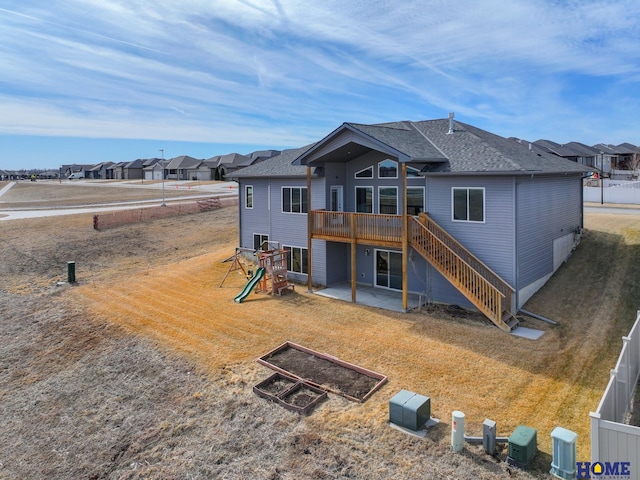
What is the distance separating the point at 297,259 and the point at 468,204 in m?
8.67

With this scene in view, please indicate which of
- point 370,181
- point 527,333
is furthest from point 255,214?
point 527,333

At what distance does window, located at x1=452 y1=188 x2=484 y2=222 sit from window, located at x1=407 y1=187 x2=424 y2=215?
1416 millimetres

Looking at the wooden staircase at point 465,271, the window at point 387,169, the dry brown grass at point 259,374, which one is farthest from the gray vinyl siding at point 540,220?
the window at point 387,169

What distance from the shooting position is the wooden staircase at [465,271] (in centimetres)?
1416

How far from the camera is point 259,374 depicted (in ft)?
38.2

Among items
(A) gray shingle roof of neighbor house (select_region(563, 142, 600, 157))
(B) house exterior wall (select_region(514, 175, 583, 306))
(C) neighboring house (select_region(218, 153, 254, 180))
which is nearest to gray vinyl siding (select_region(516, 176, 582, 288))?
(B) house exterior wall (select_region(514, 175, 583, 306))

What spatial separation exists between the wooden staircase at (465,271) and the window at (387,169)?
9.46 ft

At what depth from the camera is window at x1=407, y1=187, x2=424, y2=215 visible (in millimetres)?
17250

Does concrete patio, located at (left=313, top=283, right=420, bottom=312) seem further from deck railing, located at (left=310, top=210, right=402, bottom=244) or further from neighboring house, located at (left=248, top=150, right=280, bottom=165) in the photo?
neighboring house, located at (left=248, top=150, right=280, bottom=165)

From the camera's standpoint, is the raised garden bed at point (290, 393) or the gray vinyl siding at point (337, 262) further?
the gray vinyl siding at point (337, 262)

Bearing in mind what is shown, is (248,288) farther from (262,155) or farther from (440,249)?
(262,155)

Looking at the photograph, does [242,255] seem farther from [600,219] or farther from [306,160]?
[600,219]

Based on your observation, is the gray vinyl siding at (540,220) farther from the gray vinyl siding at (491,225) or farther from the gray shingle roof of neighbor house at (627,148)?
the gray shingle roof of neighbor house at (627,148)

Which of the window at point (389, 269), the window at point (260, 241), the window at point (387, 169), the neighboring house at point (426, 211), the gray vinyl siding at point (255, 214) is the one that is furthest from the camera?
the window at point (260, 241)
